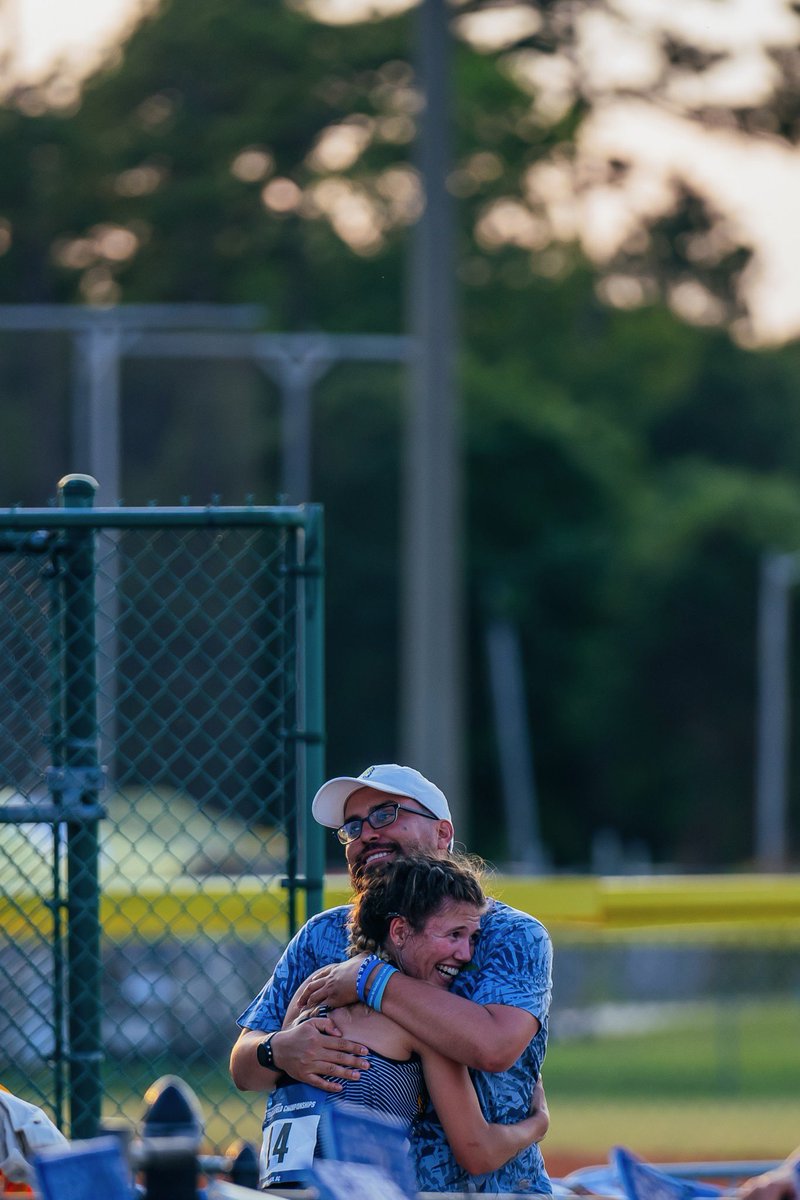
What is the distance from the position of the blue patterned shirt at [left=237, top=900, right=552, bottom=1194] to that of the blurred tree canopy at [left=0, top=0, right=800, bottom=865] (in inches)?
1142

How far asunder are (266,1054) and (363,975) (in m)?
0.28

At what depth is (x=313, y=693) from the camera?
14.2 feet

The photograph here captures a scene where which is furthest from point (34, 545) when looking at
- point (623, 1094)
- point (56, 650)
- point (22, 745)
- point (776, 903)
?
point (623, 1094)

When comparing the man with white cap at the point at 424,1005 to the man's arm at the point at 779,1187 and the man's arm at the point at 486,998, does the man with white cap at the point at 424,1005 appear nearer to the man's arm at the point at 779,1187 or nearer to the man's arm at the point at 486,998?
the man's arm at the point at 486,998

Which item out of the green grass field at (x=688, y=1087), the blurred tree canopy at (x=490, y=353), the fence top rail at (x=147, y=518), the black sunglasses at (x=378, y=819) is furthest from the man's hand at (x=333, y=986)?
the blurred tree canopy at (x=490, y=353)

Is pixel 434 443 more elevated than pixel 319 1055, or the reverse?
pixel 434 443

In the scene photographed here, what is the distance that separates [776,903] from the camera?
27.9ft

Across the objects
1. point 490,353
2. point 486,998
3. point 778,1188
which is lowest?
point 778,1188

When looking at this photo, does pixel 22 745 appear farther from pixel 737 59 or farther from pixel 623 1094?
pixel 737 59

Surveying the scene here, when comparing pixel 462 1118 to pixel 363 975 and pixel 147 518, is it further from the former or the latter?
pixel 147 518

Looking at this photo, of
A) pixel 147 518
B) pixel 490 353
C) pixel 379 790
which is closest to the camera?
pixel 379 790

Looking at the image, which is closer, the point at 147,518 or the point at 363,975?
the point at 363,975

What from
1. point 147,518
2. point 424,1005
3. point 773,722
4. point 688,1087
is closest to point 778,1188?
point 424,1005

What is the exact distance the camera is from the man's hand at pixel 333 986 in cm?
348
